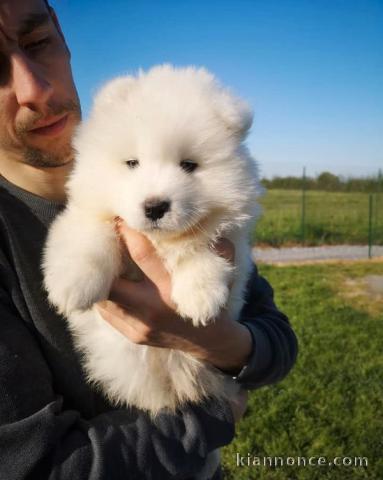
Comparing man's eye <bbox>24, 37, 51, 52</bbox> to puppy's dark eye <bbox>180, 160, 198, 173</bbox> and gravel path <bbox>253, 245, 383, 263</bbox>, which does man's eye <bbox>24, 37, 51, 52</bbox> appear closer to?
puppy's dark eye <bbox>180, 160, 198, 173</bbox>

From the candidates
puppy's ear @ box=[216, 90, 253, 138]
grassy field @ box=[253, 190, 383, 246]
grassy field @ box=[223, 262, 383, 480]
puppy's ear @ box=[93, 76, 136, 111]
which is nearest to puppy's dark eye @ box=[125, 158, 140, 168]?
puppy's ear @ box=[93, 76, 136, 111]

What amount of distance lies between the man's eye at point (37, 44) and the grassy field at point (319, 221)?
12.9m

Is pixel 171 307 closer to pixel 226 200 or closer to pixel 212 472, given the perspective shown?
pixel 226 200

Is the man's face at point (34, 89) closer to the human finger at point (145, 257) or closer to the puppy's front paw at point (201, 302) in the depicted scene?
the human finger at point (145, 257)

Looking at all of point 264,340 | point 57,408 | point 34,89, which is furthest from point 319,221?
point 57,408

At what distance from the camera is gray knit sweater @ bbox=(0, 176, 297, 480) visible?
1394 mm

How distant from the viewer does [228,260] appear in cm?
173

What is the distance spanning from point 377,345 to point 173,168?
18.8 feet

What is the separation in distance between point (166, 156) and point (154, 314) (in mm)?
563

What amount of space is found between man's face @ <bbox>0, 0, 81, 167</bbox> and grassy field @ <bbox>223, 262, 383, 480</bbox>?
3.24m

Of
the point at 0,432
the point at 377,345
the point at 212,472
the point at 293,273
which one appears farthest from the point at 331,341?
the point at 0,432

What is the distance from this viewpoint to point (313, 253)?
14.1 metres

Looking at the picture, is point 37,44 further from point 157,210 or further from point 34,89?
point 157,210

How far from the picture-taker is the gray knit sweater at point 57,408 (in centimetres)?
139
